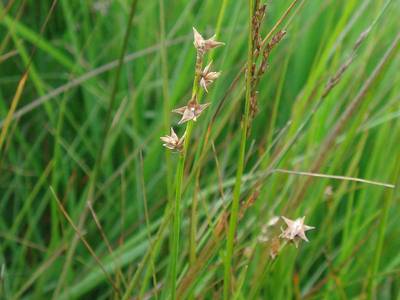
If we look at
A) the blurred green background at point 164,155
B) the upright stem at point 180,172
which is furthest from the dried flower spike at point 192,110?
the blurred green background at point 164,155

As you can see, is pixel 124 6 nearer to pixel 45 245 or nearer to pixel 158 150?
pixel 158 150

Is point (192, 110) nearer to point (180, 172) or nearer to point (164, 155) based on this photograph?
point (180, 172)

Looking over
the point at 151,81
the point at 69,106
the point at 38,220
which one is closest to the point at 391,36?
the point at 151,81

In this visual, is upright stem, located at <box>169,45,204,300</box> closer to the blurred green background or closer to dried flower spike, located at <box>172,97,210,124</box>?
dried flower spike, located at <box>172,97,210,124</box>

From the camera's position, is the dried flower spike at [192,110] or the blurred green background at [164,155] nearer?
the dried flower spike at [192,110]

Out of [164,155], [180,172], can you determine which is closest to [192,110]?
[180,172]

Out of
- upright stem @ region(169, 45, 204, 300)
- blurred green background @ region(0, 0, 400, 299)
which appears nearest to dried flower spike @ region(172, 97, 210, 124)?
upright stem @ region(169, 45, 204, 300)

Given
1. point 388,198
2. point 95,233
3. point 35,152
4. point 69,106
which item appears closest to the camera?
point 388,198

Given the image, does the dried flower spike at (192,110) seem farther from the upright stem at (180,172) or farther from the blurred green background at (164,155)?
the blurred green background at (164,155)
